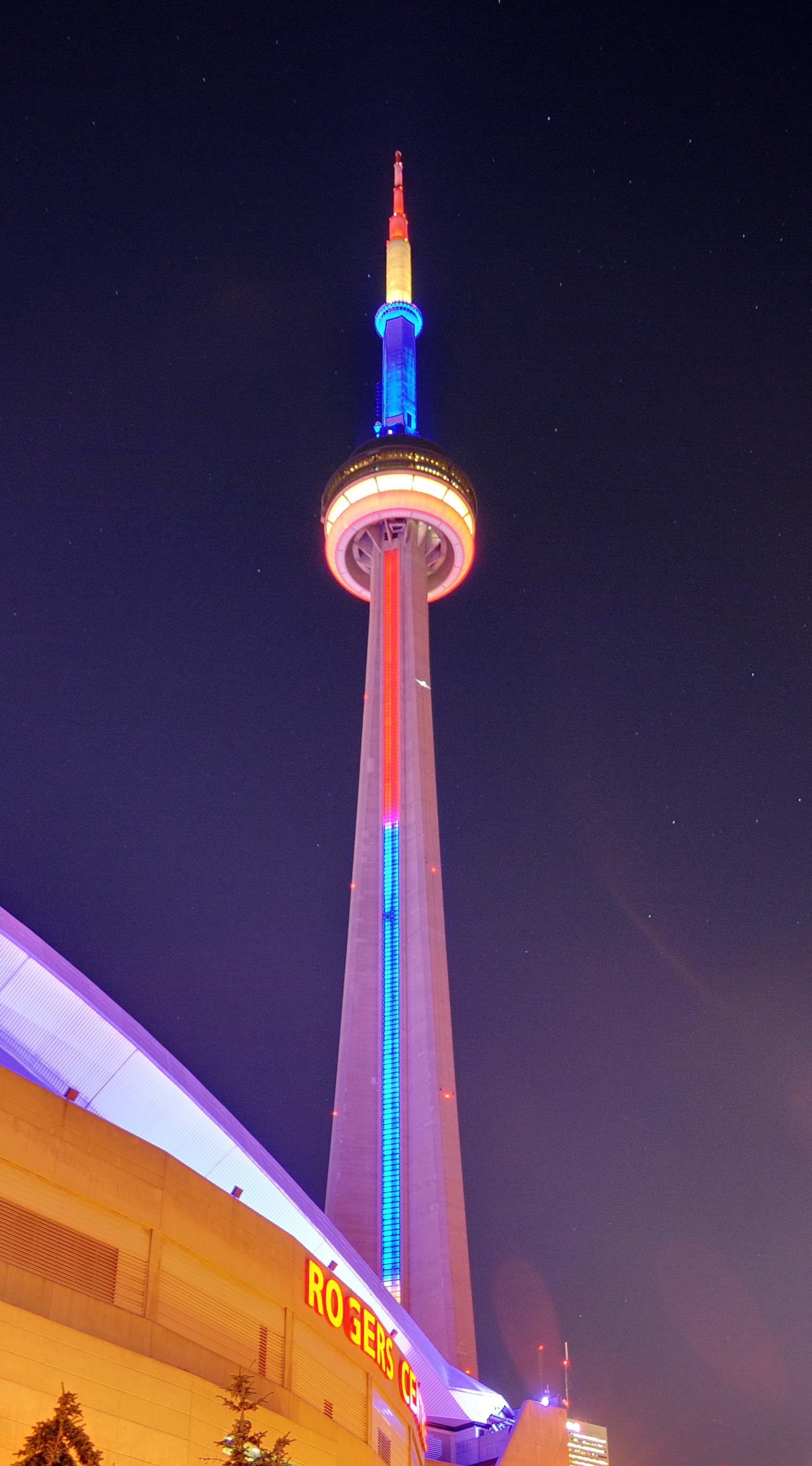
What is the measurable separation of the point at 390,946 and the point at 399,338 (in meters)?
36.8

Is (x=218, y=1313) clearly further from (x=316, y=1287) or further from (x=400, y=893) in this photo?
(x=400, y=893)

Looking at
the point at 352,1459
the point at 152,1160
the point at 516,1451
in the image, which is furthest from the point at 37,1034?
the point at 516,1451

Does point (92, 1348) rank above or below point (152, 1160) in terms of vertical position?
below

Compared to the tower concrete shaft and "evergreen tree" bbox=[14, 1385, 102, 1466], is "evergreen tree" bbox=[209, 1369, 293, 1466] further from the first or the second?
the tower concrete shaft

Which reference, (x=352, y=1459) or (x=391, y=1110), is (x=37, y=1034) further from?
(x=391, y=1110)

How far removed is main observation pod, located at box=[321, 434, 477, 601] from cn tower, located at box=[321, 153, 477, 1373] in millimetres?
91

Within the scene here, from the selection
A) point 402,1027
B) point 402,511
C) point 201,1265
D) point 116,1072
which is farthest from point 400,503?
point 201,1265

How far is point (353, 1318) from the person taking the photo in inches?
1043

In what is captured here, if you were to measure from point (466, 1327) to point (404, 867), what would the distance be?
20.3 m

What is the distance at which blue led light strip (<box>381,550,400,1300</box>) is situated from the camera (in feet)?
181

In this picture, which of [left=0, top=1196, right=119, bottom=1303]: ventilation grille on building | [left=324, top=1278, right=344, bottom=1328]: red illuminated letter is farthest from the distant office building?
[left=0, top=1196, right=119, bottom=1303]: ventilation grille on building

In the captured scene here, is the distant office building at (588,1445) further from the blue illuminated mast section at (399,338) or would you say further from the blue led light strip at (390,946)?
the blue illuminated mast section at (399,338)

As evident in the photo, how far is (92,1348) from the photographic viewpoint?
674 inches

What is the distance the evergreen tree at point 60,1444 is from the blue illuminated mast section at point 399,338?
64.4 metres
